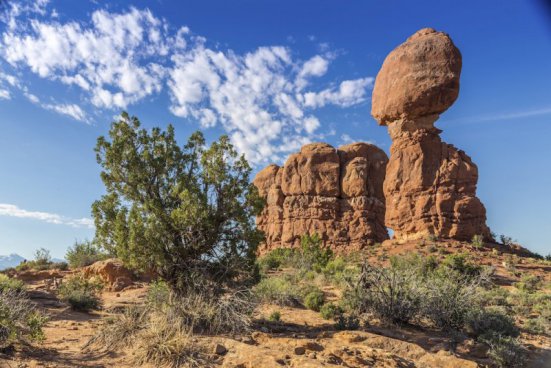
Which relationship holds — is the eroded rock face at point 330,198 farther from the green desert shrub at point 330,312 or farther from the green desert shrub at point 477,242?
the green desert shrub at point 330,312

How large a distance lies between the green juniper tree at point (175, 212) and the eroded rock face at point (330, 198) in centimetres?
3202

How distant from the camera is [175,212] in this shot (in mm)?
9188

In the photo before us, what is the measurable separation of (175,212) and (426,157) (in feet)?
91.7

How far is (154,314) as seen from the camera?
332 inches

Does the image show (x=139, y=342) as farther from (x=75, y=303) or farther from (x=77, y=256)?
(x=77, y=256)

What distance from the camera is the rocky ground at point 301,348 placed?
6.84 m

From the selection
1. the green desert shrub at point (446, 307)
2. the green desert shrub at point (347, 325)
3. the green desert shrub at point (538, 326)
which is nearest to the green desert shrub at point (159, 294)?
the green desert shrub at point (347, 325)

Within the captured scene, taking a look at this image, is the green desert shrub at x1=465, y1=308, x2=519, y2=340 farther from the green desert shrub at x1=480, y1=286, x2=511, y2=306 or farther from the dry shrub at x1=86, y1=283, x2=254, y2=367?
the dry shrub at x1=86, y1=283, x2=254, y2=367

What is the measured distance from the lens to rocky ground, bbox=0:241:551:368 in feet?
22.5

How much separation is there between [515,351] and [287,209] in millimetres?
39554

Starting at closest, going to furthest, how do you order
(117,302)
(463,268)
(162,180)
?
(162,180)
(117,302)
(463,268)

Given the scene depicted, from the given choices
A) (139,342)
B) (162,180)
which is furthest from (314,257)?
(139,342)

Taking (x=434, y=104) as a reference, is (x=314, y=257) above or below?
below

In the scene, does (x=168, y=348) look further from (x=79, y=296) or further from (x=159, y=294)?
(x=79, y=296)
